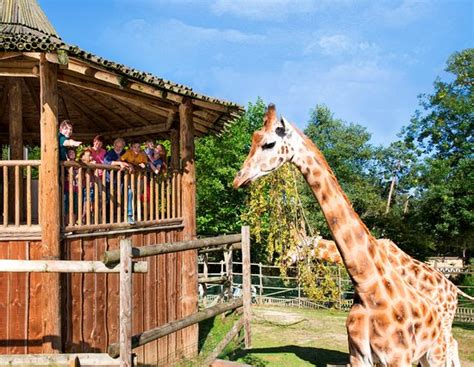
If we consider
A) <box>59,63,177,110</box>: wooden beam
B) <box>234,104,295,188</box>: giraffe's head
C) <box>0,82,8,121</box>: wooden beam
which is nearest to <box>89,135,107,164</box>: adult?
<box>59,63,177,110</box>: wooden beam

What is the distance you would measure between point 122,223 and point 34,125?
7875 millimetres

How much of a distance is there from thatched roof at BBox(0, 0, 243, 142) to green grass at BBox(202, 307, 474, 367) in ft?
15.7

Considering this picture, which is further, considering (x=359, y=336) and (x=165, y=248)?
(x=165, y=248)

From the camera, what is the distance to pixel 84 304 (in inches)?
285

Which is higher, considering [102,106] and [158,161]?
[102,106]

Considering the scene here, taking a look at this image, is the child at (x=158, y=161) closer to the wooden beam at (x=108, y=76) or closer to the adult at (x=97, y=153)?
the adult at (x=97, y=153)

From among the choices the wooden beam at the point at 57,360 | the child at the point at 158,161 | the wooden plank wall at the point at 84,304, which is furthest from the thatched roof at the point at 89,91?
the wooden beam at the point at 57,360

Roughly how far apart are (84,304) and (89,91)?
17.8 ft

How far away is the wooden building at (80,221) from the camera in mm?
6742

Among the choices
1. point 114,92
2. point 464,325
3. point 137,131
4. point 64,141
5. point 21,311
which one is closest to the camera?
point 21,311

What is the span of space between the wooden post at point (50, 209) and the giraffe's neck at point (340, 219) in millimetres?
3913

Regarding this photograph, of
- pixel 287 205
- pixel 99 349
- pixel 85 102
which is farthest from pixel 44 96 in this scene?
pixel 287 205

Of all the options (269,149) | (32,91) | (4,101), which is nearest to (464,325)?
(269,149)

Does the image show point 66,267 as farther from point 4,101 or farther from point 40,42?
point 4,101
